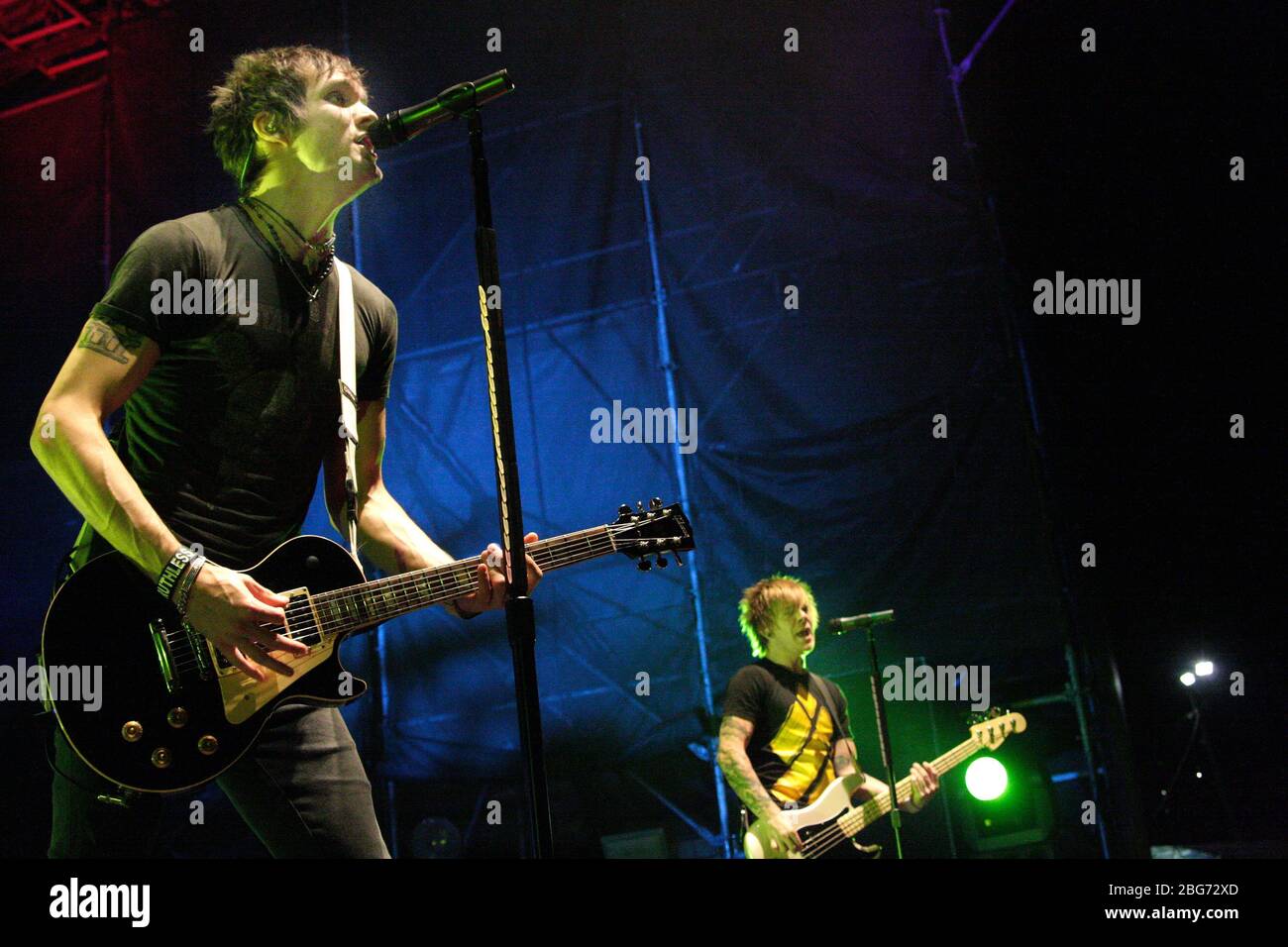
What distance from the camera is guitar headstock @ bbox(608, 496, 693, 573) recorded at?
103 inches

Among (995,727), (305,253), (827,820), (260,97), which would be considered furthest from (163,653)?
(995,727)

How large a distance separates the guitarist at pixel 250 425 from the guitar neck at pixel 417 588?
2.3 inches

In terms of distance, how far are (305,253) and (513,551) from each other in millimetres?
1007

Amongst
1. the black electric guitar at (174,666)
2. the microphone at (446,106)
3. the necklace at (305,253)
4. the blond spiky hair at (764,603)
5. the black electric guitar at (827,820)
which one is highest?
the microphone at (446,106)

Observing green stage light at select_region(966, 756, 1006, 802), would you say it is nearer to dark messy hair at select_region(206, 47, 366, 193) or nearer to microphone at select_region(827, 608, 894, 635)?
microphone at select_region(827, 608, 894, 635)

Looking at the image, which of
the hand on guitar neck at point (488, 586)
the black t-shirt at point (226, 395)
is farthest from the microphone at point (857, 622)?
the black t-shirt at point (226, 395)

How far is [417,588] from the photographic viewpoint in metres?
2.33

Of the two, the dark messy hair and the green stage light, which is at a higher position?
the dark messy hair

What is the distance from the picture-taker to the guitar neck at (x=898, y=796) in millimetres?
Answer: 4832

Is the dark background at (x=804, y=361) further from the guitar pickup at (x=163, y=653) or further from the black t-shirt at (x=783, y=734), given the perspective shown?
the guitar pickup at (x=163, y=653)

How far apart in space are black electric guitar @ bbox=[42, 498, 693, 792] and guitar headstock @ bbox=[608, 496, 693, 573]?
2.09ft

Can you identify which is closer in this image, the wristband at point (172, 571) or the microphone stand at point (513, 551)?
the microphone stand at point (513, 551)

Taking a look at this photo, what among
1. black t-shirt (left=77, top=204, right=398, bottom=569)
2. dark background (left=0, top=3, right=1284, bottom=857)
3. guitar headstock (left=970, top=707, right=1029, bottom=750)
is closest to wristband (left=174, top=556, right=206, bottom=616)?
black t-shirt (left=77, top=204, right=398, bottom=569)

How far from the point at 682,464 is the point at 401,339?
206 cm
